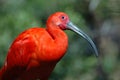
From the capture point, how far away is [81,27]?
419 inches

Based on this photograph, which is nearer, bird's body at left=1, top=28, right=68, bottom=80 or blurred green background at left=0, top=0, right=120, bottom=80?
bird's body at left=1, top=28, right=68, bottom=80

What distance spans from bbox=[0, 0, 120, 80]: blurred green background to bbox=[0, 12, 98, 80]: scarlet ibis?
192 cm

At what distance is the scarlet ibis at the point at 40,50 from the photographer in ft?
25.7

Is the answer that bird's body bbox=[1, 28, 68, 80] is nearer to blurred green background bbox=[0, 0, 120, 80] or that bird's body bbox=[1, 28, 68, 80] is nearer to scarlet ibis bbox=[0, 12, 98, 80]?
scarlet ibis bbox=[0, 12, 98, 80]

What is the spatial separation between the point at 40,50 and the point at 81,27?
2897mm

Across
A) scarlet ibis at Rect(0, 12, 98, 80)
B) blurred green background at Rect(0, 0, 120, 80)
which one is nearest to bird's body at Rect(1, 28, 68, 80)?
scarlet ibis at Rect(0, 12, 98, 80)

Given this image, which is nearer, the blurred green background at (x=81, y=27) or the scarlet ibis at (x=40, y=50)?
the scarlet ibis at (x=40, y=50)

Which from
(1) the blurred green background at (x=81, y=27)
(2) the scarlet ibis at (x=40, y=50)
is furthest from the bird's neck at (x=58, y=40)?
(1) the blurred green background at (x=81, y=27)

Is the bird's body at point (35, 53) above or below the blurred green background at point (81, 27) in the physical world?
above

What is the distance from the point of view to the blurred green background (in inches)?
400

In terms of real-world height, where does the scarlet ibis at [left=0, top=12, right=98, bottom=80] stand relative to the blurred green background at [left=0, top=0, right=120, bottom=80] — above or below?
above

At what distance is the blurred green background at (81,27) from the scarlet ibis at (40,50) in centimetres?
192

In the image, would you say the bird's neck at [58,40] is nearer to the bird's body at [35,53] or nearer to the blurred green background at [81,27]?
the bird's body at [35,53]

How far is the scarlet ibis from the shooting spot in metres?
7.82
